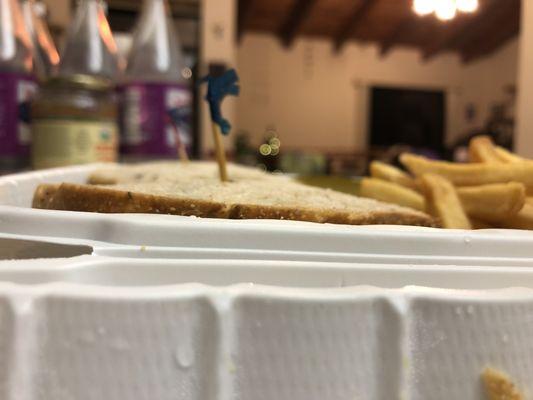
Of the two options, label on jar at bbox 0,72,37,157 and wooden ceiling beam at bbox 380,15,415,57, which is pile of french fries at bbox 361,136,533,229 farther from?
wooden ceiling beam at bbox 380,15,415,57

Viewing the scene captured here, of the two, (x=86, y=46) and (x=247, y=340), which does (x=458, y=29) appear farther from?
(x=247, y=340)

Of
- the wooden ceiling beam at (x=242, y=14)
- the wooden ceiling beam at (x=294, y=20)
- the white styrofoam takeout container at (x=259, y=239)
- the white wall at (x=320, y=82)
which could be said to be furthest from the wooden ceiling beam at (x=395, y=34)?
the white styrofoam takeout container at (x=259, y=239)

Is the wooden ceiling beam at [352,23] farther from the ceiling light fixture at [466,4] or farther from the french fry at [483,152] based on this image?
the french fry at [483,152]

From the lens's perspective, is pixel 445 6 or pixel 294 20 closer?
pixel 445 6

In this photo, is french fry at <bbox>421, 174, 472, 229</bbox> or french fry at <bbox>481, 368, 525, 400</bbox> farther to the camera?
french fry at <bbox>421, 174, 472, 229</bbox>

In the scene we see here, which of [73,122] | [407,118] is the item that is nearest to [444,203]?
[73,122]

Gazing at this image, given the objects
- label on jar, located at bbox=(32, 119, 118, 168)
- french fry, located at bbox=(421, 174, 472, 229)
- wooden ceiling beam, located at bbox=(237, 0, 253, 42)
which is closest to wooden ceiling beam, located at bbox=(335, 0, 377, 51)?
wooden ceiling beam, located at bbox=(237, 0, 253, 42)
